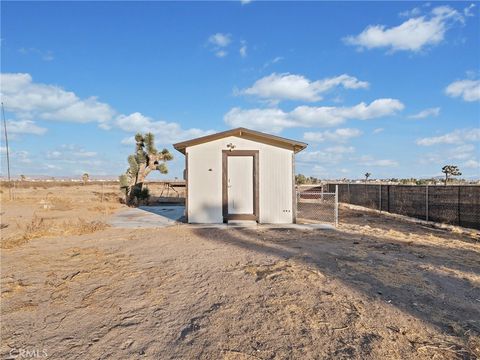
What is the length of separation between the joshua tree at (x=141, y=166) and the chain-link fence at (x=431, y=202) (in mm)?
12467

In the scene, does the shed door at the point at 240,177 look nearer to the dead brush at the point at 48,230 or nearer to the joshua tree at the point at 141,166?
the dead brush at the point at 48,230

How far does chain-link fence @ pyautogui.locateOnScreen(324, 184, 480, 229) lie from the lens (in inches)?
442

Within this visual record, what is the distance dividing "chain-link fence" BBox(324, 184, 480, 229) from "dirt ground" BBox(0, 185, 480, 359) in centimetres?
446

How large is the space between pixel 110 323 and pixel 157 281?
4.47 feet

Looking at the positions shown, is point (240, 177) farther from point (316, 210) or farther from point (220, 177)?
point (316, 210)

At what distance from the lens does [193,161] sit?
10.7 meters

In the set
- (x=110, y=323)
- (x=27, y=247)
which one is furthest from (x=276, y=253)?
(x=27, y=247)

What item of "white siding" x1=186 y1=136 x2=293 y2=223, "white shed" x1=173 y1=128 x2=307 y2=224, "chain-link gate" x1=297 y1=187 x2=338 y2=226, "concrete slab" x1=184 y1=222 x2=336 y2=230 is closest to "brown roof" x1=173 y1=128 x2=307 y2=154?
"white shed" x1=173 y1=128 x2=307 y2=224

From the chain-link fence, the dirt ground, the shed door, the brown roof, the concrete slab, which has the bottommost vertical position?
the dirt ground

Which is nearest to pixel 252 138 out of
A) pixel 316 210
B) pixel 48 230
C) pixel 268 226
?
pixel 268 226

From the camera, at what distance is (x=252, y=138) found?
10766mm

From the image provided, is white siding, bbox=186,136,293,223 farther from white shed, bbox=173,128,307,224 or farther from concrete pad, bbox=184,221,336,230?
concrete pad, bbox=184,221,336,230

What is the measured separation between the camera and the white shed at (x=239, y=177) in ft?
35.1

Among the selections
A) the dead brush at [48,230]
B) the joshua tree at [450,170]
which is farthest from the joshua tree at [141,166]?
the joshua tree at [450,170]
